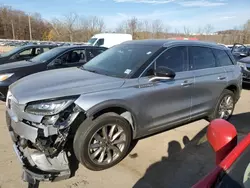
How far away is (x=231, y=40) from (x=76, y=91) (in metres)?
40.6

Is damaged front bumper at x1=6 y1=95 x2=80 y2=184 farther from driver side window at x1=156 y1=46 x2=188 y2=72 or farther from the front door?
driver side window at x1=156 y1=46 x2=188 y2=72

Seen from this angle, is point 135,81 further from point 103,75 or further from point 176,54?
point 176,54

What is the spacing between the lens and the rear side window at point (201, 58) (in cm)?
418

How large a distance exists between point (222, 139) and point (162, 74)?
6.15 ft

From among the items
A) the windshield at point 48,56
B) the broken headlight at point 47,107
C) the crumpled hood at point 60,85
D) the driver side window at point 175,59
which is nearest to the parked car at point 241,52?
the driver side window at point 175,59

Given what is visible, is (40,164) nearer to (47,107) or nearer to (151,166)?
(47,107)

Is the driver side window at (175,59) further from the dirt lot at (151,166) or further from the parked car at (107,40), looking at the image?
the parked car at (107,40)

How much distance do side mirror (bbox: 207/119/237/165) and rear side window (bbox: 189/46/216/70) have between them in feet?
8.40

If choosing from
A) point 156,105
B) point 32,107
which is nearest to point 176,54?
point 156,105

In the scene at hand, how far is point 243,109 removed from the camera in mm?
6113

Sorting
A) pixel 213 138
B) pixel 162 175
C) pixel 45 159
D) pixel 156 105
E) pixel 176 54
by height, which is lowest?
pixel 162 175

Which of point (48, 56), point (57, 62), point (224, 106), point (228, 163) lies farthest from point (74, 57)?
point (228, 163)

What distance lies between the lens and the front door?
3.49 metres

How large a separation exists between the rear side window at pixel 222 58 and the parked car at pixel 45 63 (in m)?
3.76
